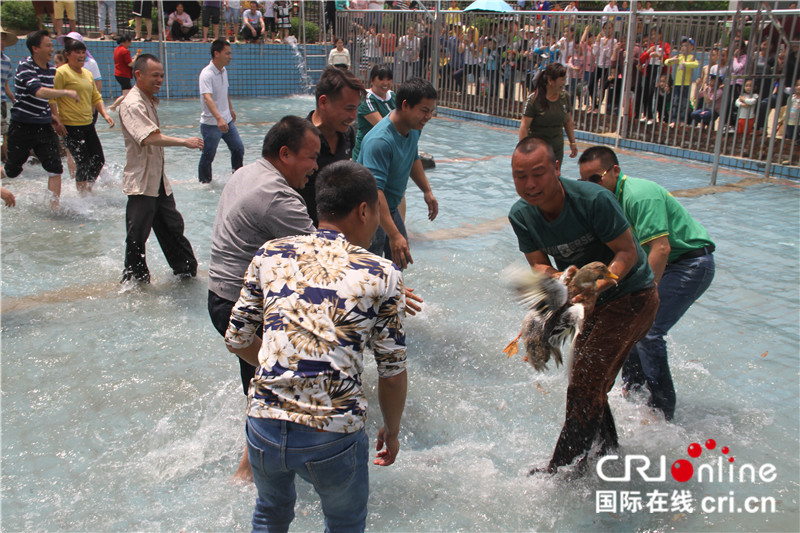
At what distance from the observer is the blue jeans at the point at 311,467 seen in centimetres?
218

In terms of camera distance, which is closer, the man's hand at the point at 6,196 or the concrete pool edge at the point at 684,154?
the man's hand at the point at 6,196

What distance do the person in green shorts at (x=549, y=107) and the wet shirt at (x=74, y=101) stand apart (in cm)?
560

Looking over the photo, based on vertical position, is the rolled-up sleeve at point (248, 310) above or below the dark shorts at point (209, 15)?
below

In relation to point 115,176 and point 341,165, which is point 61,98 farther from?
point 341,165

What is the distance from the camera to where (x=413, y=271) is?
264 inches

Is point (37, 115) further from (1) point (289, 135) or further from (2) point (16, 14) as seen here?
(2) point (16, 14)

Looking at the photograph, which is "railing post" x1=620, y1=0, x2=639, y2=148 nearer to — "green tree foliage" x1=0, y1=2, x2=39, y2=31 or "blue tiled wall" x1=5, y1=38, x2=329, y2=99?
"blue tiled wall" x1=5, y1=38, x2=329, y2=99

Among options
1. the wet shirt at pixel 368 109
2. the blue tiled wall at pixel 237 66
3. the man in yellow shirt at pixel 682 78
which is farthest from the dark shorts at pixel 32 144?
the blue tiled wall at pixel 237 66

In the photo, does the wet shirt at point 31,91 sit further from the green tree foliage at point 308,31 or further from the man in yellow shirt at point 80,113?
the green tree foliage at point 308,31

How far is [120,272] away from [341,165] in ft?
15.6

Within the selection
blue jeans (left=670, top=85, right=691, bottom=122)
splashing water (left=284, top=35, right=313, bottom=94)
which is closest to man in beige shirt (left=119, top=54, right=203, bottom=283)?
blue jeans (left=670, top=85, right=691, bottom=122)

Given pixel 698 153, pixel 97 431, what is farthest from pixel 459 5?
pixel 97 431

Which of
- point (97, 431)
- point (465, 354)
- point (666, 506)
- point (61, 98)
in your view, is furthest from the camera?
point (61, 98)

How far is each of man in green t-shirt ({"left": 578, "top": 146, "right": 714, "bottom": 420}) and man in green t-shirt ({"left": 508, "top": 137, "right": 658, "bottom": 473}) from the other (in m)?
0.43
